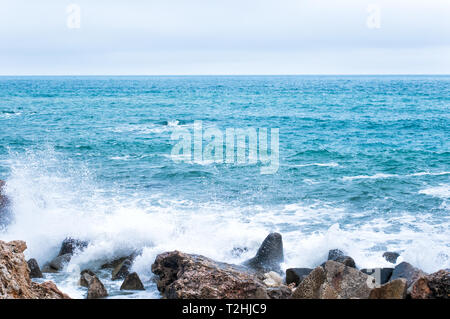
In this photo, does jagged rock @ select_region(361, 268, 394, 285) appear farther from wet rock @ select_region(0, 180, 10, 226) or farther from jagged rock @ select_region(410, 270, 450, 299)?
wet rock @ select_region(0, 180, 10, 226)

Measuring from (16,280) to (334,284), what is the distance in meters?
5.44

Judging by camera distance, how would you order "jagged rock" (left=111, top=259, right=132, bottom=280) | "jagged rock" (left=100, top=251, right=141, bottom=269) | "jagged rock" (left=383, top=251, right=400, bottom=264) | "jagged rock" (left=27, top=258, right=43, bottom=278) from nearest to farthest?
"jagged rock" (left=27, top=258, right=43, bottom=278), "jagged rock" (left=111, top=259, right=132, bottom=280), "jagged rock" (left=100, top=251, right=141, bottom=269), "jagged rock" (left=383, top=251, right=400, bottom=264)

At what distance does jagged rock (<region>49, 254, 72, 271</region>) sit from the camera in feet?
37.8

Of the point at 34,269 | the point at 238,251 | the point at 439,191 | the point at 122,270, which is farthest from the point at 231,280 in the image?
the point at 439,191

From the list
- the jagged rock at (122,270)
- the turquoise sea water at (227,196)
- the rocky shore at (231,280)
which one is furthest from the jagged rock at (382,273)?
the jagged rock at (122,270)

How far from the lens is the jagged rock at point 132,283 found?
1016 centimetres

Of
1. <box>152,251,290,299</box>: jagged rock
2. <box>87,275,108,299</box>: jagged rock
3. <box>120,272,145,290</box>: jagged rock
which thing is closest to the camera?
<box>152,251,290,299</box>: jagged rock

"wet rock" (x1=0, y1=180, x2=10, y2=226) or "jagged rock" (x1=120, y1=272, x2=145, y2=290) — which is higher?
"wet rock" (x1=0, y1=180, x2=10, y2=226)

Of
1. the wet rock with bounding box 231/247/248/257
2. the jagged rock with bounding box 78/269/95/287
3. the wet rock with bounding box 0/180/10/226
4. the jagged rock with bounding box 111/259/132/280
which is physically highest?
the wet rock with bounding box 0/180/10/226

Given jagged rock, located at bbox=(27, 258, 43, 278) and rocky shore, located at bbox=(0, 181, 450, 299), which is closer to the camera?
rocky shore, located at bbox=(0, 181, 450, 299)

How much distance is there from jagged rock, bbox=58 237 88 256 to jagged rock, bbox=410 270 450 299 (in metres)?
8.65

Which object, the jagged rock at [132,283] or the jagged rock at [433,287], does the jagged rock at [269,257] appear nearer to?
the jagged rock at [132,283]

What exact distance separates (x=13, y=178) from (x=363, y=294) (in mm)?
15508

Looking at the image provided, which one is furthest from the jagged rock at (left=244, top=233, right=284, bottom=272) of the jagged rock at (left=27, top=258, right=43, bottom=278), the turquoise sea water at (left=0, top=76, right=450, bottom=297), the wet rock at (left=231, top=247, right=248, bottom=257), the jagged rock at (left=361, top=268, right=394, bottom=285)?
the jagged rock at (left=27, top=258, right=43, bottom=278)
